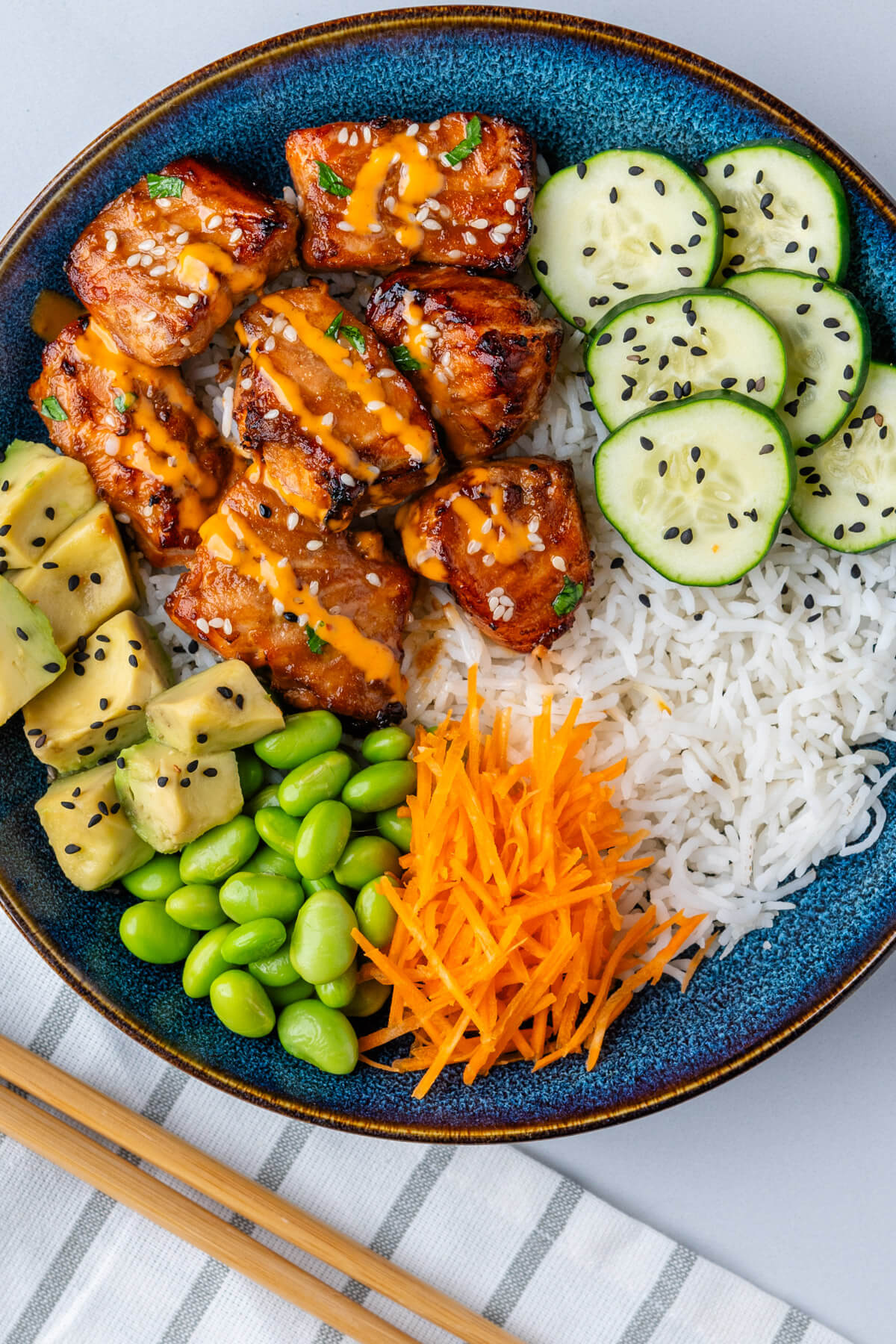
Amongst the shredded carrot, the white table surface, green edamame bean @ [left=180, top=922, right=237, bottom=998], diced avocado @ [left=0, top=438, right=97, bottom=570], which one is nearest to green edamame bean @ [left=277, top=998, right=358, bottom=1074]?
the shredded carrot

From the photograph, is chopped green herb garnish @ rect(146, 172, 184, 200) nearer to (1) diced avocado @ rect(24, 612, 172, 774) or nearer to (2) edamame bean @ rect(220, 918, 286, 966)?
(1) diced avocado @ rect(24, 612, 172, 774)

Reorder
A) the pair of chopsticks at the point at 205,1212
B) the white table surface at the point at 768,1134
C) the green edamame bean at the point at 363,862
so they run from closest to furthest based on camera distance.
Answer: the green edamame bean at the point at 363,862, the pair of chopsticks at the point at 205,1212, the white table surface at the point at 768,1134

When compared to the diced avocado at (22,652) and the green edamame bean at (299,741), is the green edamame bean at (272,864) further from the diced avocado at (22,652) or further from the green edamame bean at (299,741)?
the diced avocado at (22,652)

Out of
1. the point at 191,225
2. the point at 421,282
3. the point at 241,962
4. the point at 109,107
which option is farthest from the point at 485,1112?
the point at 109,107

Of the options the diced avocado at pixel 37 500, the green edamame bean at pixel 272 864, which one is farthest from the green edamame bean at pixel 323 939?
the diced avocado at pixel 37 500

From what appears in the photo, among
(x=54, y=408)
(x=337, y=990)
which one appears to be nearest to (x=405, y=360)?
(x=54, y=408)

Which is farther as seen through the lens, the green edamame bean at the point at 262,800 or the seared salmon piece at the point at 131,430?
the green edamame bean at the point at 262,800
